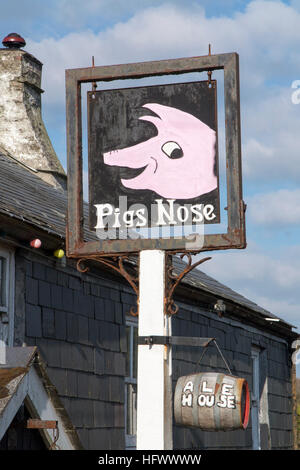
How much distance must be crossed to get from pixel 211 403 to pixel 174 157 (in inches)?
78.7

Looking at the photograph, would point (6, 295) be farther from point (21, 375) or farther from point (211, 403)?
point (211, 403)

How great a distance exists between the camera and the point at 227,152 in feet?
22.7

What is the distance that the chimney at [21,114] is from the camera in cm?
1722

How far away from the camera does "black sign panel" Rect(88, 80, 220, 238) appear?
6984mm

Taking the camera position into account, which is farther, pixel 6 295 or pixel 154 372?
pixel 6 295

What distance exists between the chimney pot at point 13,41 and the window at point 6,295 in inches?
374

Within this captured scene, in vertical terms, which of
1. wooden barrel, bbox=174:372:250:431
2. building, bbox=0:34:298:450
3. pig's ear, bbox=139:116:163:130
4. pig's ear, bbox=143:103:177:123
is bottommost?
wooden barrel, bbox=174:372:250:431

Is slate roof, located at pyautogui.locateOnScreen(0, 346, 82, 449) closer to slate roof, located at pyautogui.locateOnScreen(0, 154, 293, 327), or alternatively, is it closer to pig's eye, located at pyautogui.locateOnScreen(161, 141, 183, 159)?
slate roof, located at pyautogui.locateOnScreen(0, 154, 293, 327)

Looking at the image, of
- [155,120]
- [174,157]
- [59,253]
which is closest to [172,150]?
[174,157]

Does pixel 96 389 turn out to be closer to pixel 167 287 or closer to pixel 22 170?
pixel 167 287

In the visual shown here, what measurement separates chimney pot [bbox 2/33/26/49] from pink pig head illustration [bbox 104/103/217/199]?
11.2 metres

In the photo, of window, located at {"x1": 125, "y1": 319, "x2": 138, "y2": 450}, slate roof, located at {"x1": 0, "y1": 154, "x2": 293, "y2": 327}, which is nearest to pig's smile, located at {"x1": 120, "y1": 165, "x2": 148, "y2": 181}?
slate roof, located at {"x1": 0, "y1": 154, "x2": 293, "y2": 327}

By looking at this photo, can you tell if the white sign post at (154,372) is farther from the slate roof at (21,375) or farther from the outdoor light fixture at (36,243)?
the outdoor light fixture at (36,243)

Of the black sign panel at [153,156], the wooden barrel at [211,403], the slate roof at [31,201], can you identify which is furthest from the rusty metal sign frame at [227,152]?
the slate roof at [31,201]
